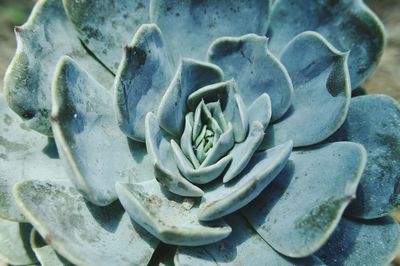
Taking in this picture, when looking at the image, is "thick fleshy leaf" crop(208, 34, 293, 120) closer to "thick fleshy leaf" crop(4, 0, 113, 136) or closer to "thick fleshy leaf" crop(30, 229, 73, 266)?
"thick fleshy leaf" crop(4, 0, 113, 136)

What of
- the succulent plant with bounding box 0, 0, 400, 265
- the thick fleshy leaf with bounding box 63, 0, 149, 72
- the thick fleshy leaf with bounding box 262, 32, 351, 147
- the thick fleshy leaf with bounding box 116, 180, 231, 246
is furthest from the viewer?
the thick fleshy leaf with bounding box 63, 0, 149, 72

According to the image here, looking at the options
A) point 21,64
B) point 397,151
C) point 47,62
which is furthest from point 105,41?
point 397,151

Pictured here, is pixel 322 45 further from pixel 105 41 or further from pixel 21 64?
pixel 21 64

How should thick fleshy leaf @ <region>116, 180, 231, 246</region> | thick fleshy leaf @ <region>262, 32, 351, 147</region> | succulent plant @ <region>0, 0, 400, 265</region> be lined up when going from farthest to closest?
thick fleshy leaf @ <region>262, 32, 351, 147</region> → succulent plant @ <region>0, 0, 400, 265</region> → thick fleshy leaf @ <region>116, 180, 231, 246</region>

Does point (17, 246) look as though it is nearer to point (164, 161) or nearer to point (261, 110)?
point (164, 161)

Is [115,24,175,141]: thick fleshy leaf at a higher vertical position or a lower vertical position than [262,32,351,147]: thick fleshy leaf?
higher

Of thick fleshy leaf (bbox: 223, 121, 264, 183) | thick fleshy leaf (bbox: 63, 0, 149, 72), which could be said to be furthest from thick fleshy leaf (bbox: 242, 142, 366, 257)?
thick fleshy leaf (bbox: 63, 0, 149, 72)

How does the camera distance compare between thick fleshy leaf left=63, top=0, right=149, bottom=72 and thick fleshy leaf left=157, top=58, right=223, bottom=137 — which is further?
thick fleshy leaf left=63, top=0, right=149, bottom=72

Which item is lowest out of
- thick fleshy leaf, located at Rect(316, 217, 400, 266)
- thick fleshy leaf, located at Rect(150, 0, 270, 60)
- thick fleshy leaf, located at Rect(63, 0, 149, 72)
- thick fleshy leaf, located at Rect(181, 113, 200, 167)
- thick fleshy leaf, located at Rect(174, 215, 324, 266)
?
thick fleshy leaf, located at Rect(316, 217, 400, 266)
